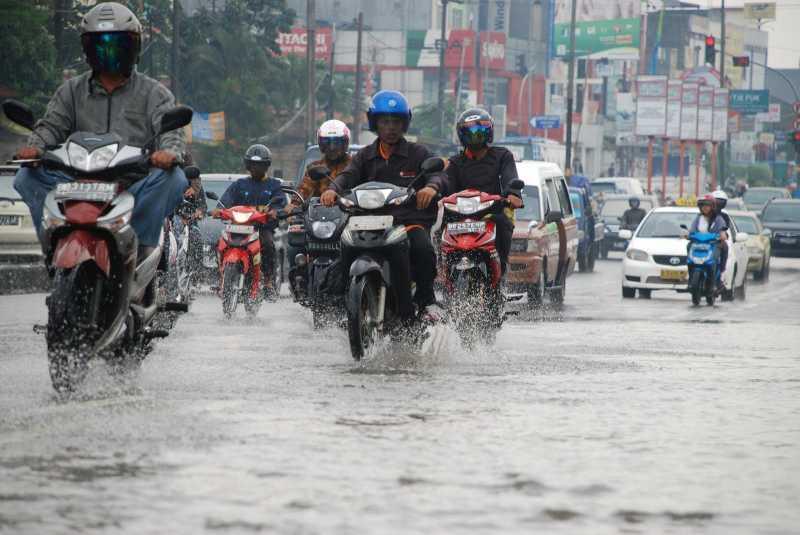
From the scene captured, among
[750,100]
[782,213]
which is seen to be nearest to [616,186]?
[782,213]

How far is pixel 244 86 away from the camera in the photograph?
2334 inches

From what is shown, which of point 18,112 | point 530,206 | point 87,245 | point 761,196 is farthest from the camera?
point 761,196

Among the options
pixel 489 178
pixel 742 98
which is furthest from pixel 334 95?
pixel 489 178

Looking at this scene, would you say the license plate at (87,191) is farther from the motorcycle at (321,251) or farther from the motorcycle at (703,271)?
the motorcycle at (703,271)

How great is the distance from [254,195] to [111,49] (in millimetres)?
8807

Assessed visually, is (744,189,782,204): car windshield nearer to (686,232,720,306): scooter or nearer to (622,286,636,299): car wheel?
(622,286,636,299): car wheel

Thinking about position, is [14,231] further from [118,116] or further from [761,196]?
[761,196]

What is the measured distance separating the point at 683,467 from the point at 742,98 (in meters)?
106

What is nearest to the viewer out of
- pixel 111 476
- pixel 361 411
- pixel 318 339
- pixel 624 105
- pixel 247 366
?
pixel 111 476

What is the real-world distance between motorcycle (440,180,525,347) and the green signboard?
112517mm

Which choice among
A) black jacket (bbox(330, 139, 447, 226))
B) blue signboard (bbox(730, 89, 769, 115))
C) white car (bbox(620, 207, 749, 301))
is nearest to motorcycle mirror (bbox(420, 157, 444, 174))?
black jacket (bbox(330, 139, 447, 226))

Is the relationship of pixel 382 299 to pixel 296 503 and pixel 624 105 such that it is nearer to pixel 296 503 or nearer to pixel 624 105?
pixel 296 503

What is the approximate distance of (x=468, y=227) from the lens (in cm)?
1309

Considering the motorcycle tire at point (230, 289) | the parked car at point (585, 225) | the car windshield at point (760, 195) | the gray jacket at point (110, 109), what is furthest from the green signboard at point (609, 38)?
the gray jacket at point (110, 109)
